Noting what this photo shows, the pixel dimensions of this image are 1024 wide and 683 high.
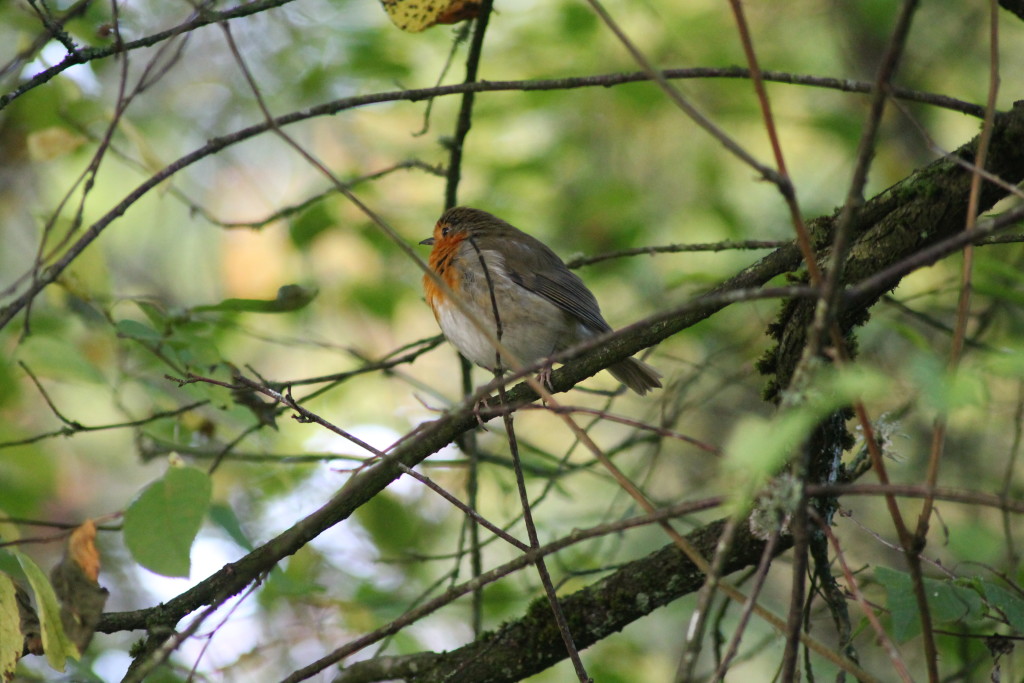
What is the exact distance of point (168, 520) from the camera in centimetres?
178

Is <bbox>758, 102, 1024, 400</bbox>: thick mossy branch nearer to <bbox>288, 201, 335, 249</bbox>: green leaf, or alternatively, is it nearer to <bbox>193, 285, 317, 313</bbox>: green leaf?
<bbox>193, 285, 317, 313</bbox>: green leaf

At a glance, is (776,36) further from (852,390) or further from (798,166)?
(852,390)

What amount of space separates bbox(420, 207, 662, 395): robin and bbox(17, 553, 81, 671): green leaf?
236cm

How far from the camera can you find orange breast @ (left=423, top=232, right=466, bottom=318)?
427cm

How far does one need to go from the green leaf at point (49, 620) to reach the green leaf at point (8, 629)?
0.24 feet

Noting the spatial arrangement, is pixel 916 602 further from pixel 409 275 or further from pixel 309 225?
pixel 409 275

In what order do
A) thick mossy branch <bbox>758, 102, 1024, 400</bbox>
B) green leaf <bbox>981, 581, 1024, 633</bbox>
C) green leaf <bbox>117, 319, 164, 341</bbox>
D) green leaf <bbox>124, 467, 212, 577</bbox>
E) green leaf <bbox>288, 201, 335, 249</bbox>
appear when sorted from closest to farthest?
green leaf <bbox>124, 467, 212, 577</bbox> < green leaf <bbox>981, 581, 1024, 633</bbox> < thick mossy branch <bbox>758, 102, 1024, 400</bbox> < green leaf <bbox>117, 319, 164, 341</bbox> < green leaf <bbox>288, 201, 335, 249</bbox>

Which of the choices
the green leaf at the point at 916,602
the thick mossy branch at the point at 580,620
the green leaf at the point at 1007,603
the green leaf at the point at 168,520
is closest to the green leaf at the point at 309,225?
the thick mossy branch at the point at 580,620

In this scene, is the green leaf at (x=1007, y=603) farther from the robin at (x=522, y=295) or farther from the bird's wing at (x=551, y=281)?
the bird's wing at (x=551, y=281)

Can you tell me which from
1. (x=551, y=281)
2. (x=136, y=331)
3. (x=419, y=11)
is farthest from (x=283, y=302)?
(x=551, y=281)

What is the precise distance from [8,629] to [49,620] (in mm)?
175

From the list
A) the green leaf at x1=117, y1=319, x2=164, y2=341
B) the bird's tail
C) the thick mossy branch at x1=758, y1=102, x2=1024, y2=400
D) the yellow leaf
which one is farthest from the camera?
the bird's tail

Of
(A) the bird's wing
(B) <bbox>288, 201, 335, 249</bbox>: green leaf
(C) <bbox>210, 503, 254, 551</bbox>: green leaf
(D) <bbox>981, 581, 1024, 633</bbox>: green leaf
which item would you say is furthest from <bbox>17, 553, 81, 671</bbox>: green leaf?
(A) the bird's wing

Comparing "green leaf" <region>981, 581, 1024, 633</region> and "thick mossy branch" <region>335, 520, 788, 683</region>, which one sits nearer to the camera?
"green leaf" <region>981, 581, 1024, 633</region>
